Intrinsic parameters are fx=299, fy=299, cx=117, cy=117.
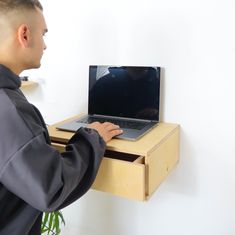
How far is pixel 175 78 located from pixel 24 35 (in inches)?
28.1

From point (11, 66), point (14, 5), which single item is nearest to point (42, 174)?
point (11, 66)

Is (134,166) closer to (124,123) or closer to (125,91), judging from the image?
(124,123)

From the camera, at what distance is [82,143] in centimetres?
93

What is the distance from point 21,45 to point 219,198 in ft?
3.46

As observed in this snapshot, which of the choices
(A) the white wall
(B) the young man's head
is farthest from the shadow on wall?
(B) the young man's head

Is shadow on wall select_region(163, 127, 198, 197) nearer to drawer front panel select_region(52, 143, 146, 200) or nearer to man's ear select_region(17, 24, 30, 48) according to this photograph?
drawer front panel select_region(52, 143, 146, 200)

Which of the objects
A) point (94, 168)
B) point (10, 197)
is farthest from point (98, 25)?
point (10, 197)

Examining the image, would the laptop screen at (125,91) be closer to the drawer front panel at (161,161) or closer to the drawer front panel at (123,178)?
the drawer front panel at (161,161)

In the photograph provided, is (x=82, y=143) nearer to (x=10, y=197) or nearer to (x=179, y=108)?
(x=10, y=197)

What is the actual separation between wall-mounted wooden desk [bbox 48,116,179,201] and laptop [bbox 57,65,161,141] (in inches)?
4.9

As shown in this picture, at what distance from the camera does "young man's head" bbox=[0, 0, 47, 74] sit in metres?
0.81

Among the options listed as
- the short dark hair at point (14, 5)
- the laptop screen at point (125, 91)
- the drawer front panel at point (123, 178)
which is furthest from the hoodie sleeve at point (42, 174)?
the laptop screen at point (125, 91)

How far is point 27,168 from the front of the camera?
704 mm

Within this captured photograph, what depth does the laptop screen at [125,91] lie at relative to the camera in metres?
1.33
